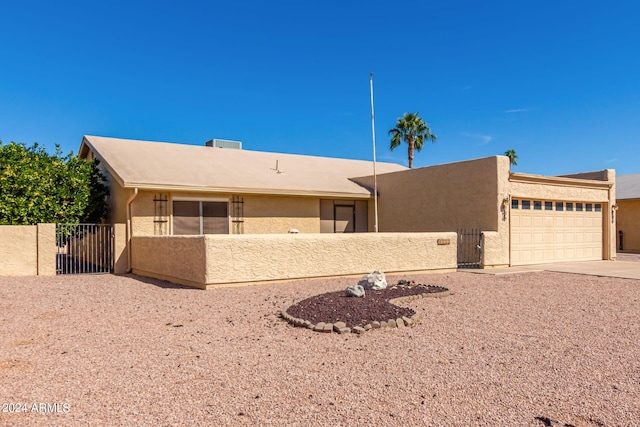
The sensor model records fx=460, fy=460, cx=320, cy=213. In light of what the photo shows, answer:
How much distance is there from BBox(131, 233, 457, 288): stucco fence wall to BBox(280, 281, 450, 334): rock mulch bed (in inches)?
117

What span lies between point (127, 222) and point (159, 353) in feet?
34.1

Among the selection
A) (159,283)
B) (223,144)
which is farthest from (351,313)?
(223,144)

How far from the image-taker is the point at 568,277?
1321cm

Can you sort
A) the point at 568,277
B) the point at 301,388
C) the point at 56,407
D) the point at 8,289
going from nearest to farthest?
1. the point at 56,407
2. the point at 301,388
3. the point at 8,289
4. the point at 568,277

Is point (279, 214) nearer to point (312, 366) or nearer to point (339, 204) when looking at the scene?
point (339, 204)

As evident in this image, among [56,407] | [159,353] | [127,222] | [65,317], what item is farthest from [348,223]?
[56,407]

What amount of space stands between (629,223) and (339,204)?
639 inches

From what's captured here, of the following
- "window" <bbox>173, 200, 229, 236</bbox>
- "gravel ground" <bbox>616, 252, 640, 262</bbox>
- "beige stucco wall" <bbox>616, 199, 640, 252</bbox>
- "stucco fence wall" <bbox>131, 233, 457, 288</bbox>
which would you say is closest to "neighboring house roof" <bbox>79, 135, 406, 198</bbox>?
"window" <bbox>173, 200, 229, 236</bbox>

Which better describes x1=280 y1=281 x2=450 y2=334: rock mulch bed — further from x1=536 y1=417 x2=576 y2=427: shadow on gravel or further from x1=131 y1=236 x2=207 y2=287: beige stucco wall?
x1=131 y1=236 x2=207 y2=287: beige stucco wall

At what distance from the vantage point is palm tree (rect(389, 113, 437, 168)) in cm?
3534

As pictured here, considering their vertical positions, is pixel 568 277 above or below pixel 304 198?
below

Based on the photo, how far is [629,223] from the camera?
24500 millimetres

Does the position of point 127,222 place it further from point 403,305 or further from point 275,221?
point 403,305

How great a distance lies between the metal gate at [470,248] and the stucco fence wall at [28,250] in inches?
518
